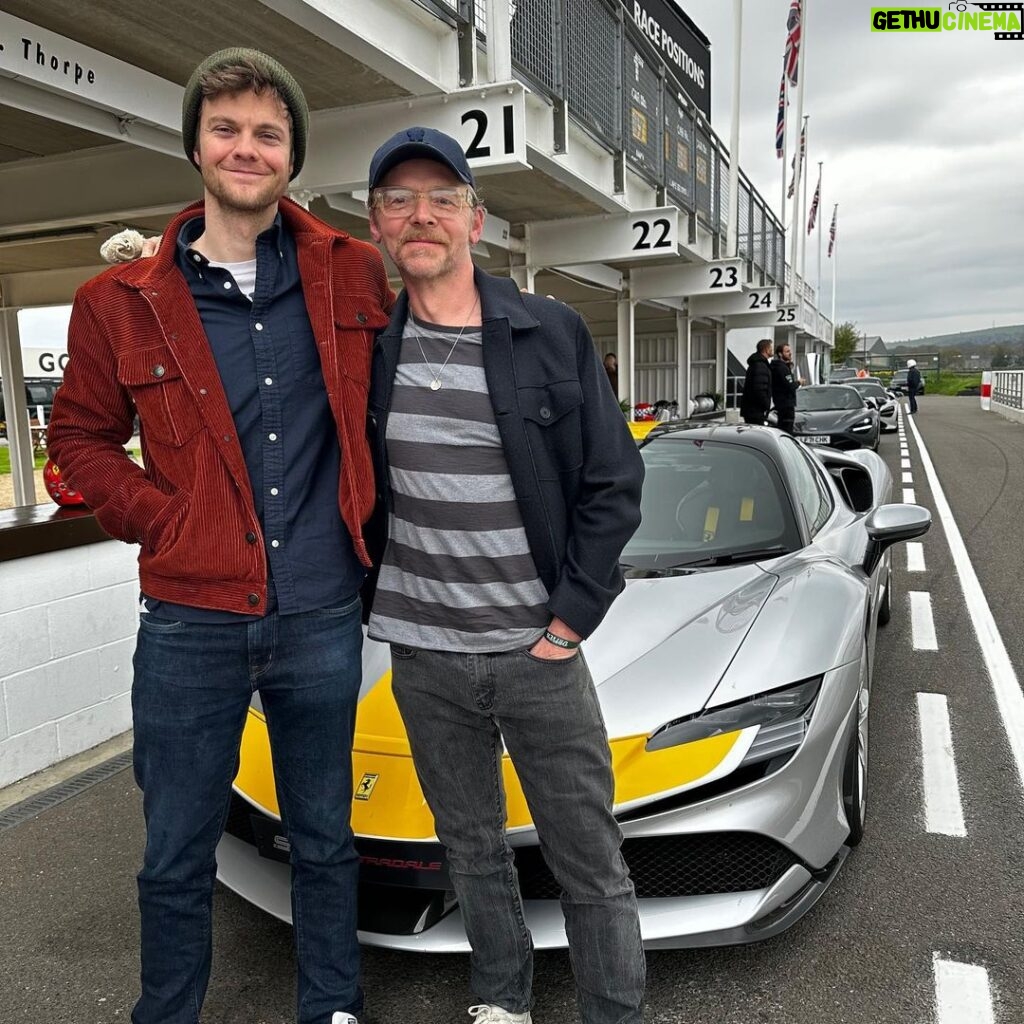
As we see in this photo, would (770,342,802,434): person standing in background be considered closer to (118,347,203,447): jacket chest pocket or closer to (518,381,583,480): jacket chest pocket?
(518,381,583,480): jacket chest pocket

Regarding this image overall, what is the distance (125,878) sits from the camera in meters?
2.91

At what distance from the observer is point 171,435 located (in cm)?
174

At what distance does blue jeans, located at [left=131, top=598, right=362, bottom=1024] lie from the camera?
5.84ft

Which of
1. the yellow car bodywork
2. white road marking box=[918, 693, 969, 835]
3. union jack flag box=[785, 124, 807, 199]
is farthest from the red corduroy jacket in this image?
union jack flag box=[785, 124, 807, 199]

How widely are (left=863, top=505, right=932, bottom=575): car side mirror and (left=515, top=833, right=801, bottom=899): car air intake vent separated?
171 cm

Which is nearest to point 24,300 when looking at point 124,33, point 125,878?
point 124,33

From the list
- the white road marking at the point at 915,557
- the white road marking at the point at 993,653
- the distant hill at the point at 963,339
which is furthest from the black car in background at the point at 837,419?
the distant hill at the point at 963,339

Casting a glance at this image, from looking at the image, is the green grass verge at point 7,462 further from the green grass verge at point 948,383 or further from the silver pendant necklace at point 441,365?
the green grass verge at point 948,383

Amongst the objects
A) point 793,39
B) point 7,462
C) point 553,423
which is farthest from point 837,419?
point 7,462

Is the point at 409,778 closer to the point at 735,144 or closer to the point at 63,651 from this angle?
the point at 63,651

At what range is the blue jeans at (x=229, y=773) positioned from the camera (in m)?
1.78

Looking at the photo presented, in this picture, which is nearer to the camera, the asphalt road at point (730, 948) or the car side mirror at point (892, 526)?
the asphalt road at point (730, 948)

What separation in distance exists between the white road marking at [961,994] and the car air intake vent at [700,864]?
493mm

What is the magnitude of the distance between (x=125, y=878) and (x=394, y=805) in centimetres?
131
